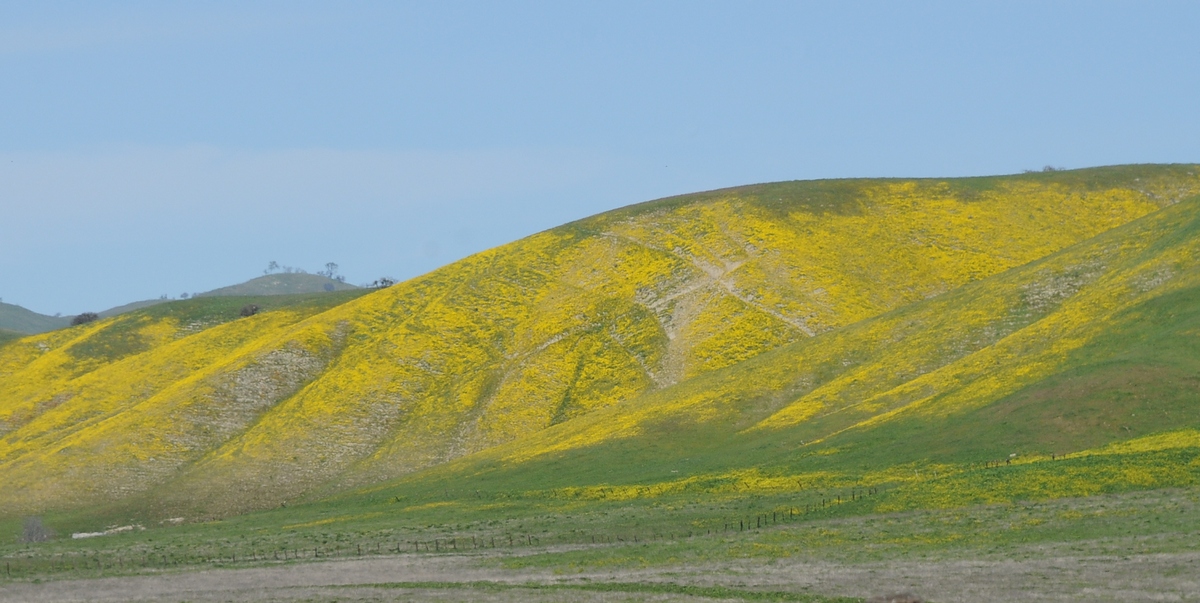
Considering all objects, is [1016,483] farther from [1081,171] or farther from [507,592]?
[1081,171]

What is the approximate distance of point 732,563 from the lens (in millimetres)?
57344

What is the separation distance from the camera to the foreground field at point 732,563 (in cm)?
4775

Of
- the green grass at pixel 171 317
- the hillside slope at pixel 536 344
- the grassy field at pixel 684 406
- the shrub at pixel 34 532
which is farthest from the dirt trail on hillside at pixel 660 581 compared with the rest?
the green grass at pixel 171 317

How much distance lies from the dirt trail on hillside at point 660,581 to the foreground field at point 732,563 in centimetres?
9

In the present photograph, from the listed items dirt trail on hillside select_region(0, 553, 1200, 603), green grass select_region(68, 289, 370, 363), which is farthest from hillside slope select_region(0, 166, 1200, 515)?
dirt trail on hillside select_region(0, 553, 1200, 603)

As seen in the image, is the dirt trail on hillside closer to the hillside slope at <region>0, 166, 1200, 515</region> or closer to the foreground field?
the foreground field

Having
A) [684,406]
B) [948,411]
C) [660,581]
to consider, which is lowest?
[660,581]

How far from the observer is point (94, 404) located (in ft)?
482

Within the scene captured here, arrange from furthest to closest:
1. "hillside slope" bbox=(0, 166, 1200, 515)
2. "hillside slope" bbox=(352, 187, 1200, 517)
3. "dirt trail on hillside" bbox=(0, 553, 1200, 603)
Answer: "hillside slope" bbox=(0, 166, 1200, 515)
"hillside slope" bbox=(352, 187, 1200, 517)
"dirt trail on hillside" bbox=(0, 553, 1200, 603)

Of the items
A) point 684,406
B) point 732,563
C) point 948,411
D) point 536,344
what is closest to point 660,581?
point 732,563

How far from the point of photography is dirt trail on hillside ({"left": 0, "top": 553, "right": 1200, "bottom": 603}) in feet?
148

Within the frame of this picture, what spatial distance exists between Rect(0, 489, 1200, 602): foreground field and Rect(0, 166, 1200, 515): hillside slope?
3672 centimetres

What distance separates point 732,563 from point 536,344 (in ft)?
288

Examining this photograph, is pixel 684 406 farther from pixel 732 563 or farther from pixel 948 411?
pixel 732 563
